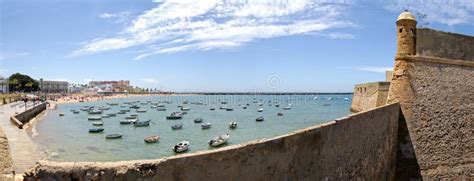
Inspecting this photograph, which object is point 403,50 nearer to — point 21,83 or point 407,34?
point 407,34

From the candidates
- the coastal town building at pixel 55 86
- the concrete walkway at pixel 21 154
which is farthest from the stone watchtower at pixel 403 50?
the coastal town building at pixel 55 86

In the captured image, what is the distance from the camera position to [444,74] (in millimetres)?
11398

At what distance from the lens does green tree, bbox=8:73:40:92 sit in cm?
10493

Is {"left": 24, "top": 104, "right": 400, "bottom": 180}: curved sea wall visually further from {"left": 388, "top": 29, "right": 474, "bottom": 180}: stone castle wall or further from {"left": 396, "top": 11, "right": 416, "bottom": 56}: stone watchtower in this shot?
{"left": 396, "top": 11, "right": 416, "bottom": 56}: stone watchtower

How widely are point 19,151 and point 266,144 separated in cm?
1686

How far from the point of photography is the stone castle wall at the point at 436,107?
10.7 m

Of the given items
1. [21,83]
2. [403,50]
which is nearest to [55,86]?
[21,83]

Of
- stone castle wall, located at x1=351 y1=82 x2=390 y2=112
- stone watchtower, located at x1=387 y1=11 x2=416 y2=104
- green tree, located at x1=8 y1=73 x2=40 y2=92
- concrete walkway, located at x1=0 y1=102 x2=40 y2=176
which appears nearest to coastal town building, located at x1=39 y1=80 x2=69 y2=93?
green tree, located at x1=8 y1=73 x2=40 y2=92

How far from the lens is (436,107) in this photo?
11047 mm

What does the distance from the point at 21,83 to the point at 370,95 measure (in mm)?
106492

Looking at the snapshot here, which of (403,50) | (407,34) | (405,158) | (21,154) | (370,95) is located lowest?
(21,154)

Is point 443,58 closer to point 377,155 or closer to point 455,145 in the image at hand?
point 455,145

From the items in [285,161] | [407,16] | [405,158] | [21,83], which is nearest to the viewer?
[285,161]

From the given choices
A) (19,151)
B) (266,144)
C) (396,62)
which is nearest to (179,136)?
(19,151)
